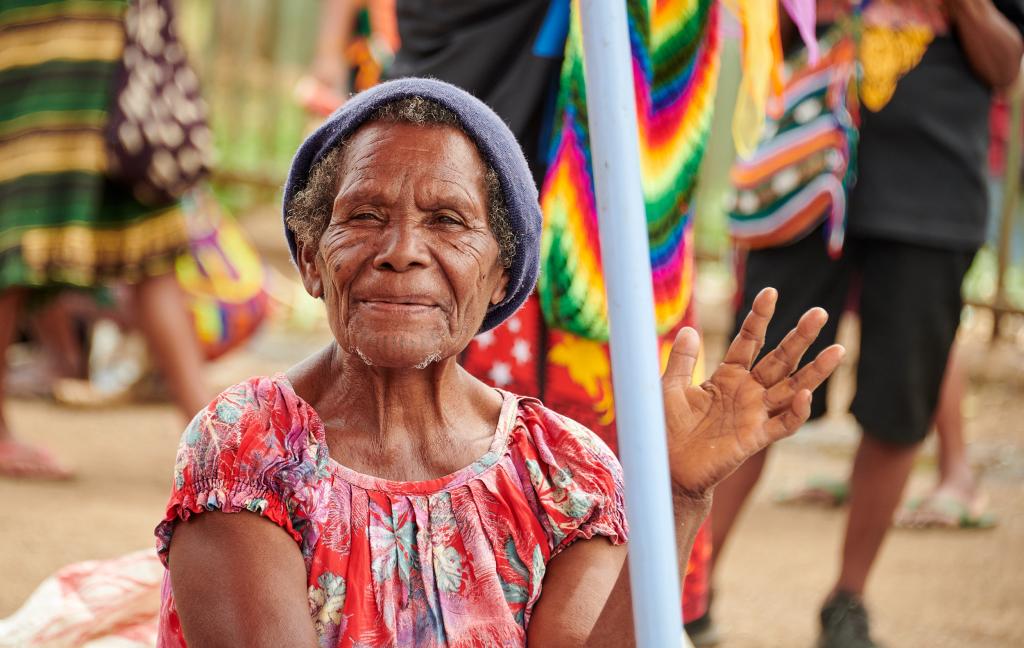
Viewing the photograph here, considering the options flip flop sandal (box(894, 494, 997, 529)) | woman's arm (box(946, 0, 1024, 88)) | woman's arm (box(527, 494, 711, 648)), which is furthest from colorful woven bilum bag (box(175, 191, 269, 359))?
woman's arm (box(527, 494, 711, 648))

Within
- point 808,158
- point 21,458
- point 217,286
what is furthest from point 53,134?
point 808,158

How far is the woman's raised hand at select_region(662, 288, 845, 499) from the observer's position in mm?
1845

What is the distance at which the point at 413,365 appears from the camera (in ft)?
6.54

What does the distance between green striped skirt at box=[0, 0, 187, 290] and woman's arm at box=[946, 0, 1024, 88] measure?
2514 millimetres

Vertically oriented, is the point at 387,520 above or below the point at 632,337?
below

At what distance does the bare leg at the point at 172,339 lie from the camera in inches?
184

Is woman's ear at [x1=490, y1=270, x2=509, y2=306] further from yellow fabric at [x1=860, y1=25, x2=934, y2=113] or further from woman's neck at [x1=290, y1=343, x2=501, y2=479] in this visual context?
yellow fabric at [x1=860, y1=25, x2=934, y2=113]

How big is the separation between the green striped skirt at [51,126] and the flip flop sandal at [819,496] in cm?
259

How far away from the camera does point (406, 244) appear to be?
1971 mm

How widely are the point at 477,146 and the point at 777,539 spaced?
305 cm

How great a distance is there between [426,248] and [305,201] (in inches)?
9.2

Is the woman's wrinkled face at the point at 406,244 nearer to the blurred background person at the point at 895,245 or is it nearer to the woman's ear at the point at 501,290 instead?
the woman's ear at the point at 501,290

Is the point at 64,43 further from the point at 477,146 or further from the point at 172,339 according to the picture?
the point at 477,146

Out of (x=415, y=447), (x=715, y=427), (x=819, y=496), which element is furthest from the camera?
(x=819, y=496)
